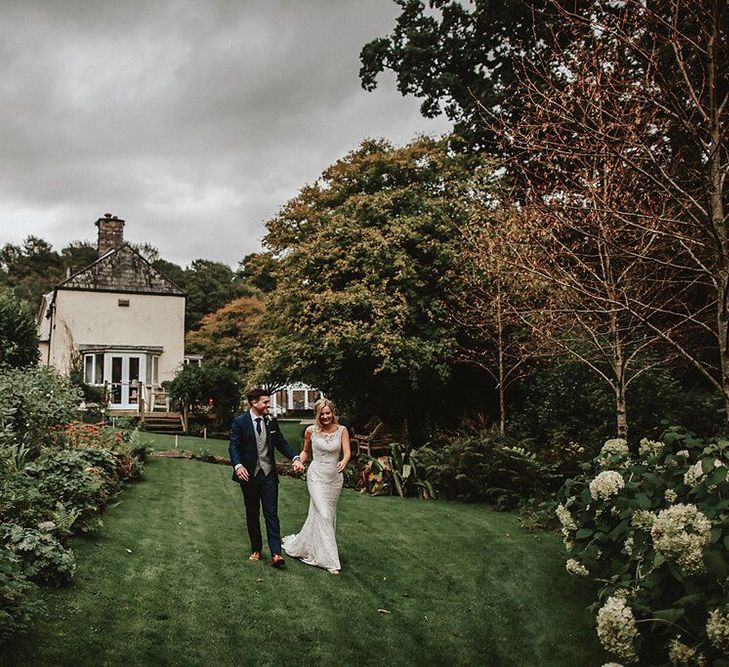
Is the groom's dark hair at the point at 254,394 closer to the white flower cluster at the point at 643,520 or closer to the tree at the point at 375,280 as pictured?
the white flower cluster at the point at 643,520

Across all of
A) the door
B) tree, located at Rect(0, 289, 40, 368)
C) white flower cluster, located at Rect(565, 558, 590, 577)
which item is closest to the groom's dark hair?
white flower cluster, located at Rect(565, 558, 590, 577)

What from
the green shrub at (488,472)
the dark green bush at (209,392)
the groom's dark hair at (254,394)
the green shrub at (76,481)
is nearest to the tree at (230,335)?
the dark green bush at (209,392)

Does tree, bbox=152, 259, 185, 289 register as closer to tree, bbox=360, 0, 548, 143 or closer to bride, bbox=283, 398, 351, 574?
tree, bbox=360, 0, 548, 143

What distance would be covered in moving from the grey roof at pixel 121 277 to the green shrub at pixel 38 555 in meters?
29.2

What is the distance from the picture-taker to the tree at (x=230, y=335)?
4072 cm

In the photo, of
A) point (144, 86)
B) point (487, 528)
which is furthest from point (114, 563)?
point (144, 86)

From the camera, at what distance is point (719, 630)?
345cm

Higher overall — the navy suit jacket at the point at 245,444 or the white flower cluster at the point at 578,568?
the navy suit jacket at the point at 245,444

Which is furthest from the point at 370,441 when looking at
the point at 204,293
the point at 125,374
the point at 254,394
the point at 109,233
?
the point at 204,293

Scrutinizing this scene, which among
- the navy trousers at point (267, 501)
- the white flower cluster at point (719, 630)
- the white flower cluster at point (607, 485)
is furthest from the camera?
the navy trousers at point (267, 501)

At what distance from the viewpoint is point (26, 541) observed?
5.67 metres

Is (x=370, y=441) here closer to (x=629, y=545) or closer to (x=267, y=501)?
(x=267, y=501)

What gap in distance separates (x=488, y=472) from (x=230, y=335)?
3413 cm

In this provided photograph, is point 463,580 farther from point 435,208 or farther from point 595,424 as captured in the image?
point 435,208
